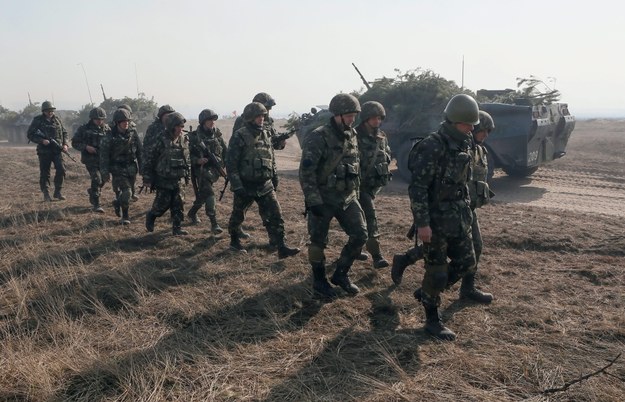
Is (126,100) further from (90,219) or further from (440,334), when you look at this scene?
(440,334)

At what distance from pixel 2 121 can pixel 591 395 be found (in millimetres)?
32897

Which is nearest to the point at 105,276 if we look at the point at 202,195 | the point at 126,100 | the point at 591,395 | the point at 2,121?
the point at 202,195

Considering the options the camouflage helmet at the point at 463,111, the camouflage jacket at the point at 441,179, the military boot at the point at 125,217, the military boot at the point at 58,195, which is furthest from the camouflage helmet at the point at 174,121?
the military boot at the point at 58,195

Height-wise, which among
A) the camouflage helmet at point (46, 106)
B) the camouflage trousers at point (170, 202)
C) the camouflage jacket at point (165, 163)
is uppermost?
the camouflage helmet at point (46, 106)

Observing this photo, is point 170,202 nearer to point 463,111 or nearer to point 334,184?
point 334,184

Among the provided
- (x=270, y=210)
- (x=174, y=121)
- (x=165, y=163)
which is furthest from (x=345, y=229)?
(x=174, y=121)

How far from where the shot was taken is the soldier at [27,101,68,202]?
32.2ft

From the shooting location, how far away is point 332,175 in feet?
16.5

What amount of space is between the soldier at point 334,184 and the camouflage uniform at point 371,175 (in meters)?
0.90

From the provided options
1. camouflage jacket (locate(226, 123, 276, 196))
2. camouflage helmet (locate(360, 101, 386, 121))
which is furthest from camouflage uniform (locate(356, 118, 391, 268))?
camouflage jacket (locate(226, 123, 276, 196))

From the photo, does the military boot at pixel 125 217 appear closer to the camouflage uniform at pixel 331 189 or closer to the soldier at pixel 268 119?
the soldier at pixel 268 119

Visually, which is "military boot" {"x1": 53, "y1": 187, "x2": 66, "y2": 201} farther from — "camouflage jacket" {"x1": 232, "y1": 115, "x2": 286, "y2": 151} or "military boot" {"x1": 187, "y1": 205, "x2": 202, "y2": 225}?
"camouflage jacket" {"x1": 232, "y1": 115, "x2": 286, "y2": 151}

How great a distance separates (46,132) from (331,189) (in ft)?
23.2

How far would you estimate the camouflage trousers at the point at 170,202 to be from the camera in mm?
7387
